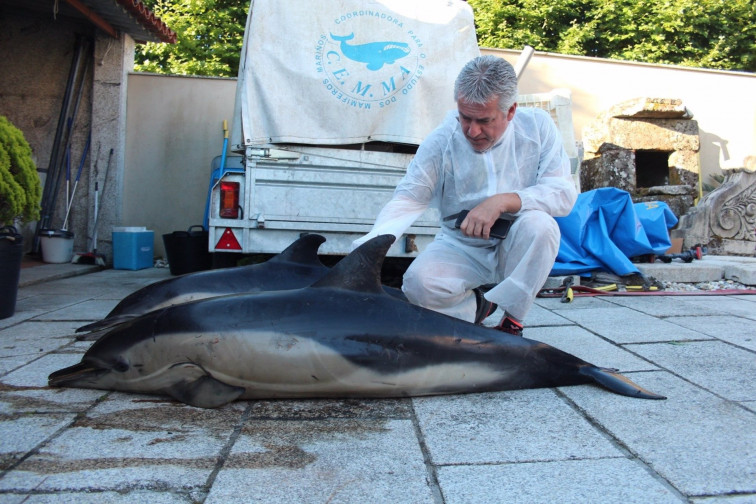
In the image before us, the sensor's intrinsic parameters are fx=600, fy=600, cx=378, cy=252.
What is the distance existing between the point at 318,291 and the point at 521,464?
1051 millimetres

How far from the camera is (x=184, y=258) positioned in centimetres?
677

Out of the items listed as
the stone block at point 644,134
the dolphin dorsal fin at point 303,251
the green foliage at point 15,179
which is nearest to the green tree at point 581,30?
the stone block at point 644,134

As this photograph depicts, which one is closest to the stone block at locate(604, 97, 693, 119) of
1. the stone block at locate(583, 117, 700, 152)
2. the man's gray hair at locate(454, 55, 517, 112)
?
the stone block at locate(583, 117, 700, 152)

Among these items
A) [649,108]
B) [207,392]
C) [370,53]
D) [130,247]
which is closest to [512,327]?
[207,392]

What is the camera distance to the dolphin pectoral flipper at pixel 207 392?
2318mm

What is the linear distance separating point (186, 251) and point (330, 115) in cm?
244

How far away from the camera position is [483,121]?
2967 millimetres

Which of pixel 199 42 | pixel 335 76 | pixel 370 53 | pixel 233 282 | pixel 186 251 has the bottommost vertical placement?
pixel 186 251

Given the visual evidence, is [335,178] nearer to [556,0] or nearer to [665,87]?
[665,87]

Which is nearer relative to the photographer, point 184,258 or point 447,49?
point 447,49

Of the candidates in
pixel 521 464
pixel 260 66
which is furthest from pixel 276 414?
pixel 260 66

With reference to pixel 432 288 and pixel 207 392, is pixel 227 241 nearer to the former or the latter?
pixel 432 288

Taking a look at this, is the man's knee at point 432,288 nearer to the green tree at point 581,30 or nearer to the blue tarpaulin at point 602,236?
the blue tarpaulin at point 602,236

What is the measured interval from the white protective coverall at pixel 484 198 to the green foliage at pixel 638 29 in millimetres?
13966
